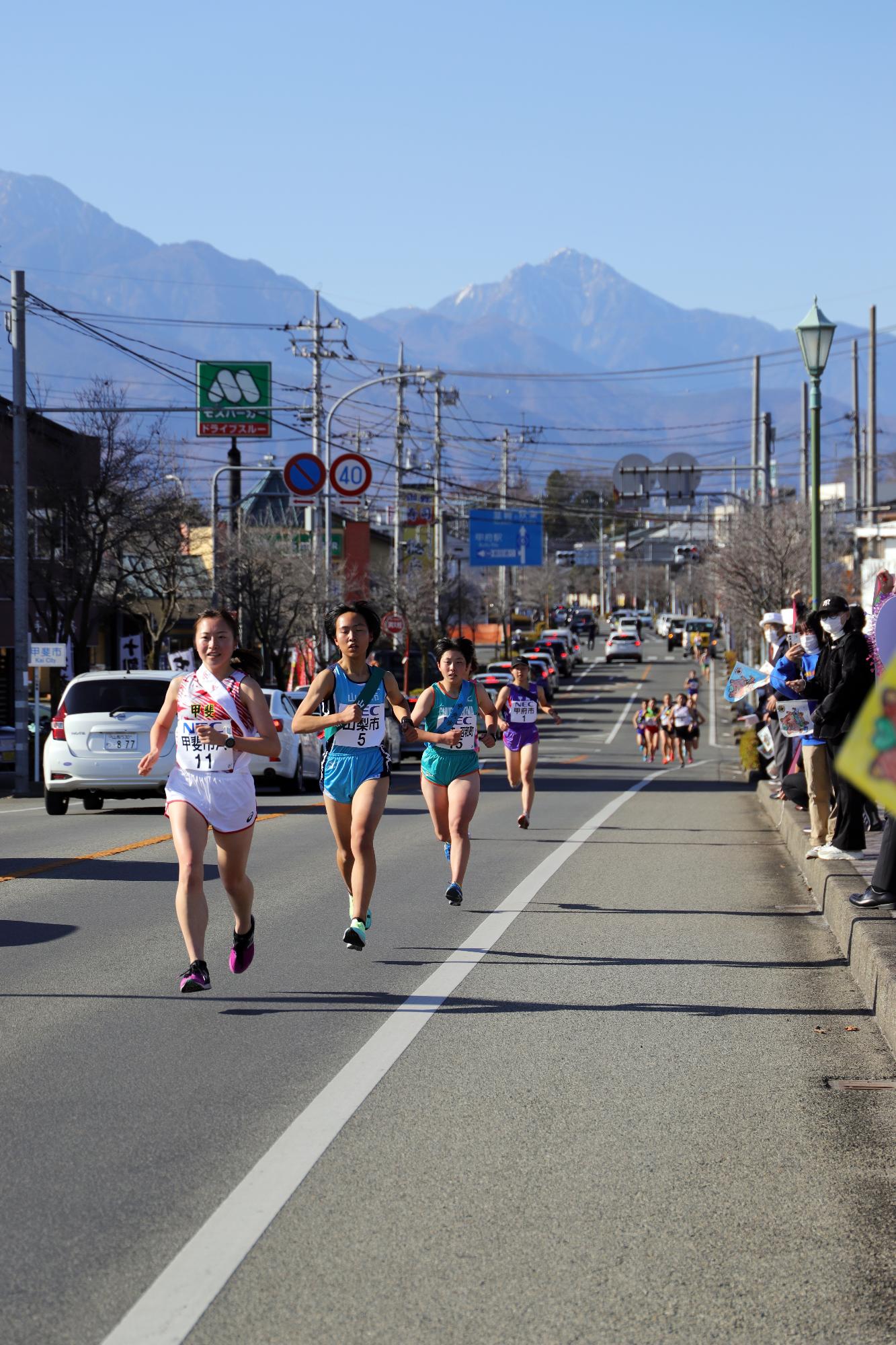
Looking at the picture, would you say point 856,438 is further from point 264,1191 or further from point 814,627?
point 264,1191

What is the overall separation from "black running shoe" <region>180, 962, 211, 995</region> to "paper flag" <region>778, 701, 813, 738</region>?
7764mm

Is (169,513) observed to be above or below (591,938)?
above

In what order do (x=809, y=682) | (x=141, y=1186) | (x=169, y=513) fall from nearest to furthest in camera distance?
(x=141, y=1186), (x=809, y=682), (x=169, y=513)

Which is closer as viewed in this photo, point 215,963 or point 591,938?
point 215,963

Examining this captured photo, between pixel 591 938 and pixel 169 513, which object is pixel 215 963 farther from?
pixel 169 513

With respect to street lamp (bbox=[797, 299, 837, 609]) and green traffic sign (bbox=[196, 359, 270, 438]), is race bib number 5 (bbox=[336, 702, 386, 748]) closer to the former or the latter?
street lamp (bbox=[797, 299, 837, 609])

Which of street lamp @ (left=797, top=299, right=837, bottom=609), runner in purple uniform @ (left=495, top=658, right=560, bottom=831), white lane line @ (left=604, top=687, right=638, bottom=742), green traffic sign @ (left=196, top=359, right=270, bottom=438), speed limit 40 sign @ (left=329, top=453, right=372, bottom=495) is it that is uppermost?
green traffic sign @ (left=196, top=359, right=270, bottom=438)

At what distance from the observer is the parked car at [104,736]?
65.8 ft

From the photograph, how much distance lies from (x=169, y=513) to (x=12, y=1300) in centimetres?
3584

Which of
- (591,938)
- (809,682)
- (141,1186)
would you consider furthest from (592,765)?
(141,1186)

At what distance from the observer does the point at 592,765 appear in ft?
121

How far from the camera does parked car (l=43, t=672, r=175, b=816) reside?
65.8 feet

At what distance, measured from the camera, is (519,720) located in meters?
16.0

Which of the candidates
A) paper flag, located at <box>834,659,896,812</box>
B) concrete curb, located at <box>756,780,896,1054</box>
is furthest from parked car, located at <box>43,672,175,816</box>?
paper flag, located at <box>834,659,896,812</box>
